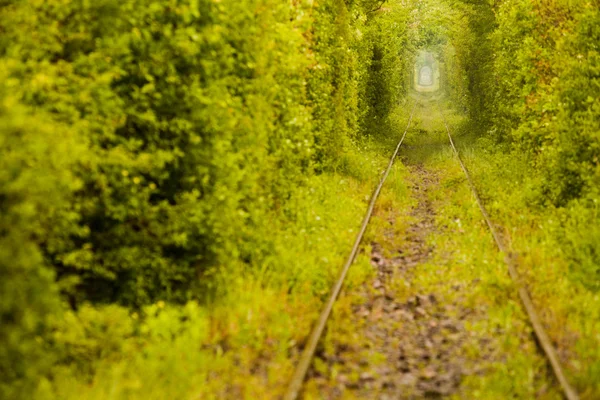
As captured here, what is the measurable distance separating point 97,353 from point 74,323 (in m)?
0.42

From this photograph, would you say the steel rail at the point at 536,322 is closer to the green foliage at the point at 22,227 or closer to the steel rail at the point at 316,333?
the steel rail at the point at 316,333

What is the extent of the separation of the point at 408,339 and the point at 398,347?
0.26 m

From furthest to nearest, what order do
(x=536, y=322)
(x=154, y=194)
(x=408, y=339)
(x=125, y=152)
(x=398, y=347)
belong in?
(x=154, y=194) → (x=408, y=339) → (x=536, y=322) → (x=398, y=347) → (x=125, y=152)

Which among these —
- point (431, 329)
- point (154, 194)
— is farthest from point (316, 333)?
point (154, 194)

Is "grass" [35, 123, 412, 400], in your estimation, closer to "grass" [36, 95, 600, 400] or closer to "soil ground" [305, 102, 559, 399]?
"grass" [36, 95, 600, 400]

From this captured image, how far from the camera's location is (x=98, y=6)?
6.40 m

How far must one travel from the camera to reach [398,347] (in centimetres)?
714

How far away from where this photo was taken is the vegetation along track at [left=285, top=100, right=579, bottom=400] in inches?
239

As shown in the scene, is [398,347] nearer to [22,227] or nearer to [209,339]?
[209,339]

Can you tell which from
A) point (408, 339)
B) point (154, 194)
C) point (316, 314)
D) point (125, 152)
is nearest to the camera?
point (125, 152)

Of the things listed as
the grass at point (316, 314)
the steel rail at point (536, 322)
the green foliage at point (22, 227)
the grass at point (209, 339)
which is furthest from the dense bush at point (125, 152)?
the steel rail at point (536, 322)

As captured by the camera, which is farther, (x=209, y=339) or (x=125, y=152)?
(x=209, y=339)

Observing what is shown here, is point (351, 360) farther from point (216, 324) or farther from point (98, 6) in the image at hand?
point (98, 6)

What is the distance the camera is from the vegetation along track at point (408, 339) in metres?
6.07
